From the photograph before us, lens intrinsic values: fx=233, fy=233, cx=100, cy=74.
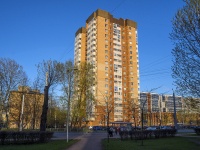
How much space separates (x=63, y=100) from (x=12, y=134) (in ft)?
80.0

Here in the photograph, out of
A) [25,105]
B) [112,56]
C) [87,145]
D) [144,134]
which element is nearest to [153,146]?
[87,145]

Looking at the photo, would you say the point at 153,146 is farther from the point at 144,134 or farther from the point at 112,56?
the point at 112,56

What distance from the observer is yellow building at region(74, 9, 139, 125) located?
8183 cm

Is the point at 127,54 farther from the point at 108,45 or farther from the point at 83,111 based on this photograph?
the point at 83,111

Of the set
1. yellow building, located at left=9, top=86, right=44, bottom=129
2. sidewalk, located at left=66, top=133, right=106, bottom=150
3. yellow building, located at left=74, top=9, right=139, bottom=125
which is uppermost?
yellow building, located at left=74, top=9, right=139, bottom=125

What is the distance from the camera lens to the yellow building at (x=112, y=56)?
81.8 meters

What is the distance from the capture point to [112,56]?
8700cm

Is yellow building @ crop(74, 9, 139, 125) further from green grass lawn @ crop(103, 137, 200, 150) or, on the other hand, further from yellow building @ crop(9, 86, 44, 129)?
green grass lawn @ crop(103, 137, 200, 150)

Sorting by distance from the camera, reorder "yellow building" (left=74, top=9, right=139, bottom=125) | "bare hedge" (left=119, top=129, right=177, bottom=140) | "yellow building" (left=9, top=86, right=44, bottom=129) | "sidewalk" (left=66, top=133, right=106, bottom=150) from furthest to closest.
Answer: "yellow building" (left=74, top=9, right=139, bottom=125) < "yellow building" (left=9, top=86, right=44, bottom=129) < "bare hedge" (left=119, top=129, right=177, bottom=140) < "sidewalk" (left=66, top=133, right=106, bottom=150)

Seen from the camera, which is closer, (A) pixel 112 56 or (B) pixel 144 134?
(B) pixel 144 134

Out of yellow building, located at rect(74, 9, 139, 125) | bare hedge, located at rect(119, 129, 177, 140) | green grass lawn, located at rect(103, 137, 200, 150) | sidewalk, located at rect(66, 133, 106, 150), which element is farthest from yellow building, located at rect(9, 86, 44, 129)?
yellow building, located at rect(74, 9, 139, 125)

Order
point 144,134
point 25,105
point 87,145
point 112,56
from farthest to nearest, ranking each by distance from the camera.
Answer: point 112,56
point 25,105
point 144,134
point 87,145

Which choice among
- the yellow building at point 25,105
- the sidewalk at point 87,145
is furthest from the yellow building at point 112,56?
the sidewalk at point 87,145

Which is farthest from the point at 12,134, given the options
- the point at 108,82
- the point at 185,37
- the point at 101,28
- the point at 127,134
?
the point at 101,28
